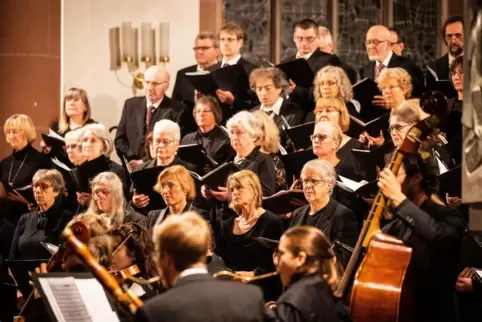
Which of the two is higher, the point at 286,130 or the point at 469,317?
the point at 286,130

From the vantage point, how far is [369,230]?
457 cm

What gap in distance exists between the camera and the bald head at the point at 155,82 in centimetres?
815

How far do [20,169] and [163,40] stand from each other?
2.37m

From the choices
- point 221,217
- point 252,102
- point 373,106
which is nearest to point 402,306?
point 221,217

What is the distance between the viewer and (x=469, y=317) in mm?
5469

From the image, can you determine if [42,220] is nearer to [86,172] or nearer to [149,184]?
[86,172]

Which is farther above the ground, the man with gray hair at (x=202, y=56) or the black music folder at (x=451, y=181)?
the man with gray hair at (x=202, y=56)

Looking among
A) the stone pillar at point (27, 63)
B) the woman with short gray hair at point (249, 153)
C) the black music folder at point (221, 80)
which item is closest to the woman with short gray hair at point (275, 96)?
the black music folder at point (221, 80)

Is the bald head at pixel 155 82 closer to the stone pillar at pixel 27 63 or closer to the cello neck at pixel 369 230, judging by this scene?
the stone pillar at pixel 27 63

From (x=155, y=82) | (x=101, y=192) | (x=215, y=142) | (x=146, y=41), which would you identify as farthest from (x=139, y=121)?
(x=101, y=192)

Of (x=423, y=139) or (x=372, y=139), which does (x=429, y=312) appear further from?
(x=372, y=139)

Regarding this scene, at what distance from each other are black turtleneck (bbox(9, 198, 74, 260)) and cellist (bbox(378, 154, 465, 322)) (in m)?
3.05

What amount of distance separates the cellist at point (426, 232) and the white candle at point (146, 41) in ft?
17.7

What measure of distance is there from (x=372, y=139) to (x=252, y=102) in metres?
1.41
